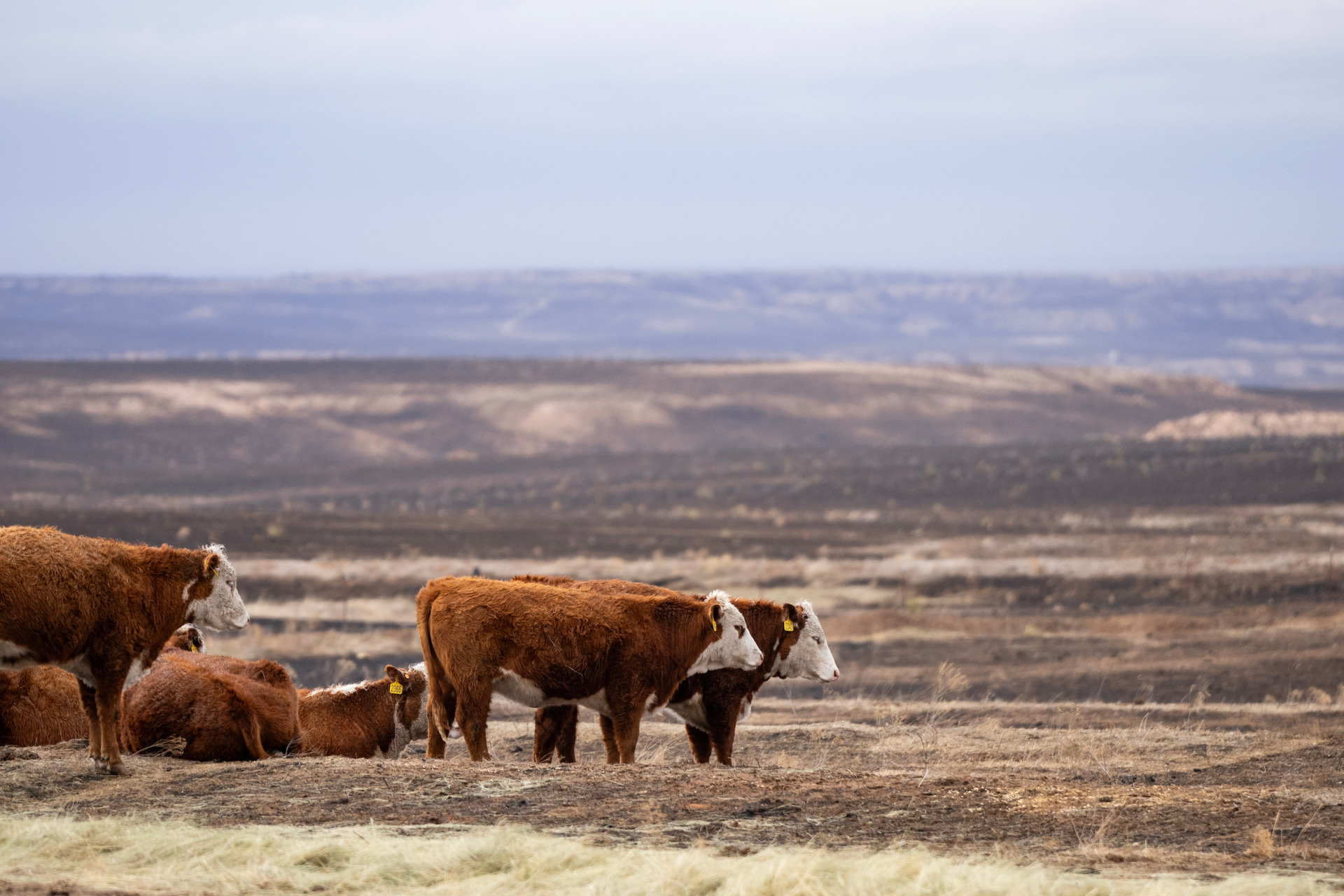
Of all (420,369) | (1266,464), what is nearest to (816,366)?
(420,369)

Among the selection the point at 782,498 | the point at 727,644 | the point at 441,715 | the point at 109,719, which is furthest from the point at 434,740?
the point at 782,498

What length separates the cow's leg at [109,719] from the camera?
9.99m

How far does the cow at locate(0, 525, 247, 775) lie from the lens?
9.59m

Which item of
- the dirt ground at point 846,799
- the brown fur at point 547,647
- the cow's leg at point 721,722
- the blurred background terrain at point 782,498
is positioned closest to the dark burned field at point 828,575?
the dirt ground at point 846,799

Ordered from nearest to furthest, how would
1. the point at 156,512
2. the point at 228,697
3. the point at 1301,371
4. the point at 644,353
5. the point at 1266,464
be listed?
the point at 228,697 → the point at 156,512 → the point at 1266,464 → the point at 1301,371 → the point at 644,353

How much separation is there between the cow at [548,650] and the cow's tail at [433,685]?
0.04 feet

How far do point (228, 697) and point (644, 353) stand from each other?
174 metres

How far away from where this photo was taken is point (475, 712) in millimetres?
11562

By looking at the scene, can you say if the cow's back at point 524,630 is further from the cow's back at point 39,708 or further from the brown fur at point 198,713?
the cow's back at point 39,708

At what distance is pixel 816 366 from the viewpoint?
310ft

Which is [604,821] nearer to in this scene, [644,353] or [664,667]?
[664,667]

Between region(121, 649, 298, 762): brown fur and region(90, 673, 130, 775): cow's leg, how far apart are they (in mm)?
953

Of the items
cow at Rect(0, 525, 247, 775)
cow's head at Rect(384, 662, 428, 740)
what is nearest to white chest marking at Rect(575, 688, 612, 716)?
cow's head at Rect(384, 662, 428, 740)

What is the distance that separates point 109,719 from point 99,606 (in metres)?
0.84
